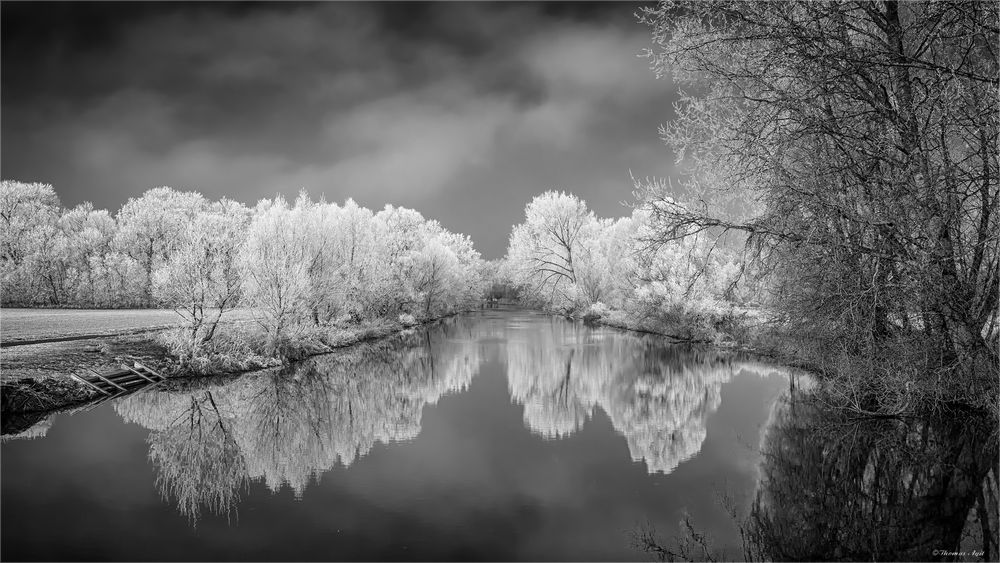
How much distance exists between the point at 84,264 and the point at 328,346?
104ft

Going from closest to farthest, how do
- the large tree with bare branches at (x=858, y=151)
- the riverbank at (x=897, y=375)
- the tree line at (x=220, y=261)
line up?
the large tree with bare branches at (x=858, y=151) < the riverbank at (x=897, y=375) < the tree line at (x=220, y=261)

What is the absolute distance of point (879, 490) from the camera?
7.83m

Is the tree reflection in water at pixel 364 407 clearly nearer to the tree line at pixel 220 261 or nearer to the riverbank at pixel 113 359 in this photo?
the riverbank at pixel 113 359

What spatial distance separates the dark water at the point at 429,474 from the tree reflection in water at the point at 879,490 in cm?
6

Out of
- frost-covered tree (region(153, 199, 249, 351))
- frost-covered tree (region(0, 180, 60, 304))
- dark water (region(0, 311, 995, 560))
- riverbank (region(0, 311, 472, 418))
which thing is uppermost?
frost-covered tree (region(0, 180, 60, 304))

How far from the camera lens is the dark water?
6.78 m

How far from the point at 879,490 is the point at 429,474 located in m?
6.94

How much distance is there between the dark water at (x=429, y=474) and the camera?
678 centimetres

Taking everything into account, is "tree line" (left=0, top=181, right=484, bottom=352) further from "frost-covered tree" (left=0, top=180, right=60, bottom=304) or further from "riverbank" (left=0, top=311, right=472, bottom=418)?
"riverbank" (left=0, top=311, right=472, bottom=418)

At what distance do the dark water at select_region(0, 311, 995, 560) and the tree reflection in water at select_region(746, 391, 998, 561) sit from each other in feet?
0.19

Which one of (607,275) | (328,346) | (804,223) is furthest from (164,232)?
(804,223)

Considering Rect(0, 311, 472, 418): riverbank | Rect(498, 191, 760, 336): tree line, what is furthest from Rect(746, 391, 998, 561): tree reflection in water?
Rect(498, 191, 760, 336): tree line

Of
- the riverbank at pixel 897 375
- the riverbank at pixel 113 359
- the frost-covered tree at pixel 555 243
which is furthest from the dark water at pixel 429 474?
the frost-covered tree at pixel 555 243

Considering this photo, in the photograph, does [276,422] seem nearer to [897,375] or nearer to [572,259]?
[897,375]
